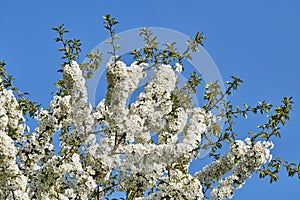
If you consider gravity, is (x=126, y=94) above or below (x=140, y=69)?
below

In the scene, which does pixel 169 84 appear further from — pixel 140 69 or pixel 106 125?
pixel 106 125

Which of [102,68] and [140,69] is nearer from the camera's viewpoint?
[140,69]

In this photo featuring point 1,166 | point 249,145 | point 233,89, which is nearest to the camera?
point 1,166

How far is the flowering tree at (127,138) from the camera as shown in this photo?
5.23m

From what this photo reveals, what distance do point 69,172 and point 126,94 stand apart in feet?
3.32

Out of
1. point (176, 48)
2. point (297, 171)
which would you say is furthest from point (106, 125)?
point (297, 171)

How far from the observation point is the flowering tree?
17.1ft

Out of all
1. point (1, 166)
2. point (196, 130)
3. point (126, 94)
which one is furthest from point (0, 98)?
point (196, 130)

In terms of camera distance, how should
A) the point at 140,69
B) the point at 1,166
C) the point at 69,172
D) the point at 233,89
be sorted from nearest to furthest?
the point at 1,166, the point at 69,172, the point at 140,69, the point at 233,89

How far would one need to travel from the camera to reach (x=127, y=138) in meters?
5.57

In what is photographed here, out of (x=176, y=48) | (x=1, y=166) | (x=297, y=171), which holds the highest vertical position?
(x=176, y=48)

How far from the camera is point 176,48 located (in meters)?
6.68

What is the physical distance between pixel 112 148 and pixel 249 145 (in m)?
1.65

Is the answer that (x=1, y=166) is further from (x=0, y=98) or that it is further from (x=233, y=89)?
(x=233, y=89)
